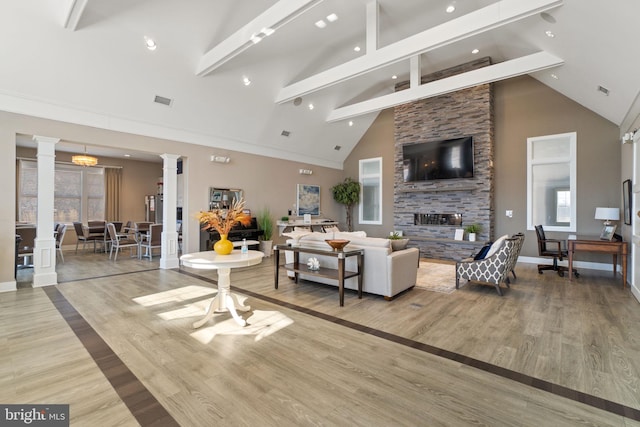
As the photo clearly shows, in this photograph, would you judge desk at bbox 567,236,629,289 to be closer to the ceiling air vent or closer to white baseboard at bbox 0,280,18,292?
the ceiling air vent

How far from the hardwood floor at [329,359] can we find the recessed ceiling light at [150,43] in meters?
3.97

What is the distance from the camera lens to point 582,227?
6523 mm

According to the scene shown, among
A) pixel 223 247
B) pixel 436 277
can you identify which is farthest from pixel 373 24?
pixel 436 277

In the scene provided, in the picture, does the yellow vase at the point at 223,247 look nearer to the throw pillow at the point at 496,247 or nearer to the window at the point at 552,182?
the throw pillow at the point at 496,247

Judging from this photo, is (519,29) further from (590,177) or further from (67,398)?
(67,398)

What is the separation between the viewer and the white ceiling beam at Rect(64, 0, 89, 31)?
378cm

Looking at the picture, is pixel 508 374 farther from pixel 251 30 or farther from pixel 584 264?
pixel 584 264

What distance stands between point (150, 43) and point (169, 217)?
3344 millimetres

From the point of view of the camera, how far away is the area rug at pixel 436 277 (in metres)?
4.93

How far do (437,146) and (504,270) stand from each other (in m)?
4.42

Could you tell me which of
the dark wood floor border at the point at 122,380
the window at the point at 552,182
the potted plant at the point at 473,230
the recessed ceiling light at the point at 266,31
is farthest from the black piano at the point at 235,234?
the window at the point at 552,182

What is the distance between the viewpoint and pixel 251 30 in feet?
14.6

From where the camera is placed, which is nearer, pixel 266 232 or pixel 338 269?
pixel 338 269

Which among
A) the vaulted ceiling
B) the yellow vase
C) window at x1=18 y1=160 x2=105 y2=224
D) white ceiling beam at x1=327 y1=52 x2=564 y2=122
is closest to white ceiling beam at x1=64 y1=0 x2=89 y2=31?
the vaulted ceiling
